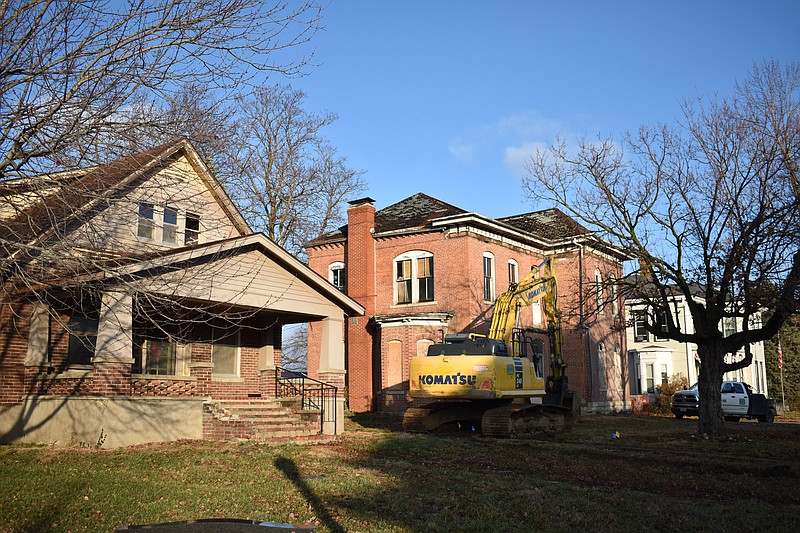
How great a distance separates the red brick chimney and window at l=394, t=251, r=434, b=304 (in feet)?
3.95

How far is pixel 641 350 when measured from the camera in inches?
1686

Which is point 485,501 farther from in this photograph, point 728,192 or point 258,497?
point 728,192

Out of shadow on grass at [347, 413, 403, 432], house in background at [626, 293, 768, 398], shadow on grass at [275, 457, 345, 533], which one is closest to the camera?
shadow on grass at [275, 457, 345, 533]

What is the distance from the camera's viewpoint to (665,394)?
1596 inches

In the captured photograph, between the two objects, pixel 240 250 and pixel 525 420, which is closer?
pixel 240 250

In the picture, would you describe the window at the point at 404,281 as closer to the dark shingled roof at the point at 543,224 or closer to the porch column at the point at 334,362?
the dark shingled roof at the point at 543,224

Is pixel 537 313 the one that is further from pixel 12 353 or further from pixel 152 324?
pixel 12 353

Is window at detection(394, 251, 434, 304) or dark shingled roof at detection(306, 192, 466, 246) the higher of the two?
dark shingled roof at detection(306, 192, 466, 246)

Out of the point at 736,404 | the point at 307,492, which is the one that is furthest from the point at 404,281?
the point at 307,492

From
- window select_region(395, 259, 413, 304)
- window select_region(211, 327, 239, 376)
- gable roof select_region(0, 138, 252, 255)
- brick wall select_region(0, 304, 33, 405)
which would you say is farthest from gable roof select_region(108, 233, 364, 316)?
window select_region(395, 259, 413, 304)

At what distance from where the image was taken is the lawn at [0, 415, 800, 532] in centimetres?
899

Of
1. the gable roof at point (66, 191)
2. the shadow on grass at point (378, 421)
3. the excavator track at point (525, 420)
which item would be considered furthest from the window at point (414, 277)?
the gable roof at point (66, 191)

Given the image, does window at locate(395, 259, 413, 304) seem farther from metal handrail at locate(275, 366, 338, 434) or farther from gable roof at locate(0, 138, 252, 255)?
gable roof at locate(0, 138, 252, 255)

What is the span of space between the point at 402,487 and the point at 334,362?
30.3 feet
